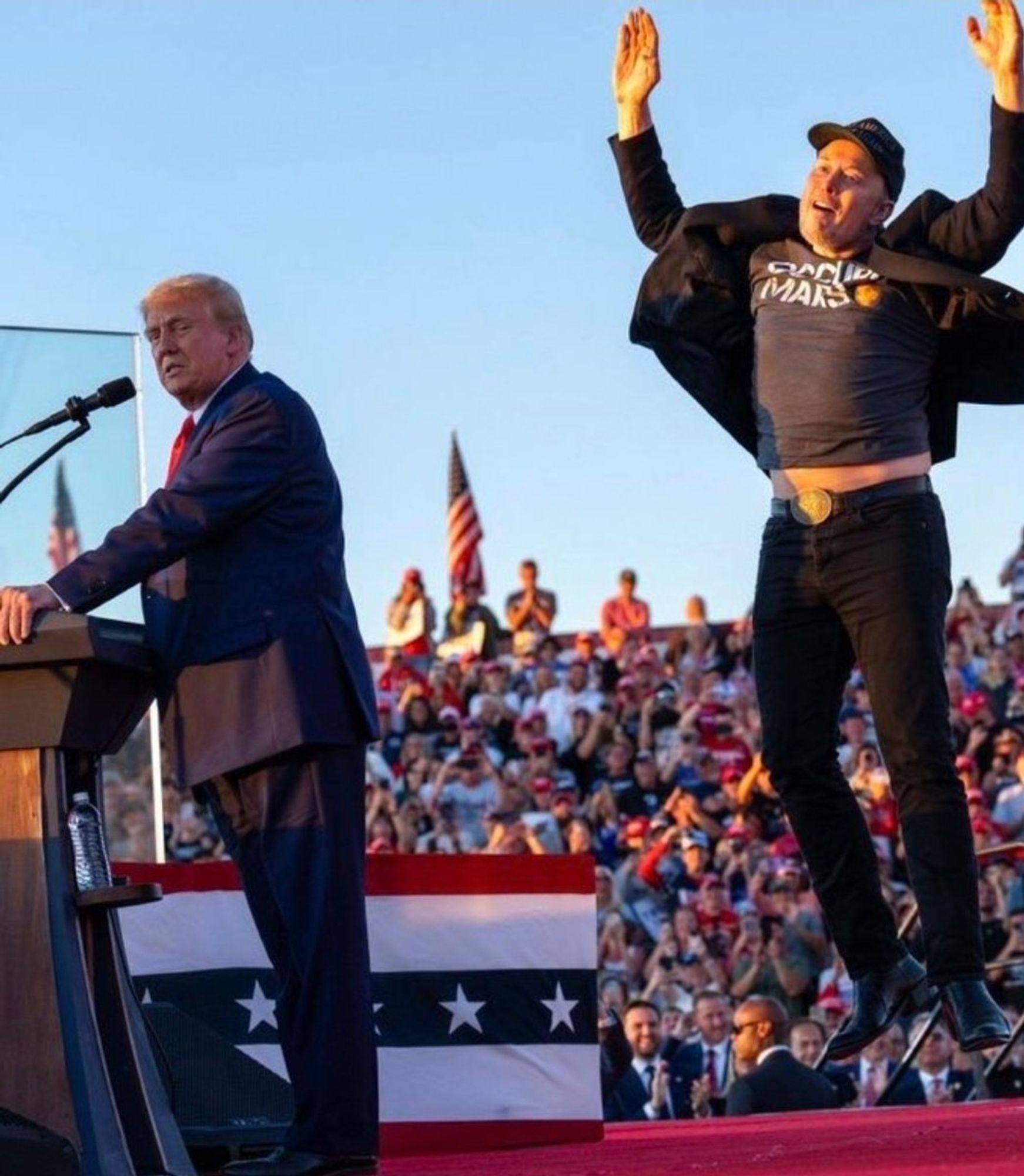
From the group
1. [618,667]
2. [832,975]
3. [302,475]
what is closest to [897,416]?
[302,475]

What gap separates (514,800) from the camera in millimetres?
16484

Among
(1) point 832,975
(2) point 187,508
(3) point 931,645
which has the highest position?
(2) point 187,508

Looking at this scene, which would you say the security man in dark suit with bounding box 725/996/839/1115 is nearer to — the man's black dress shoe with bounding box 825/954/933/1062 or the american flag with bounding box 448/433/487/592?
the man's black dress shoe with bounding box 825/954/933/1062

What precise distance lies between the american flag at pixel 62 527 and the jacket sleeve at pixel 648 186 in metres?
2.41

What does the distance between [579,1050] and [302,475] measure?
2.66m

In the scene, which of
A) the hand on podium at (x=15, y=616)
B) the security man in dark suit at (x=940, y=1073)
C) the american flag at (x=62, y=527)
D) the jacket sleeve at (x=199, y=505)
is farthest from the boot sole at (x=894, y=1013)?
the security man in dark suit at (x=940, y=1073)

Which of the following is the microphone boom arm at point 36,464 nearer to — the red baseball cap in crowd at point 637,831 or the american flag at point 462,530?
the red baseball cap in crowd at point 637,831

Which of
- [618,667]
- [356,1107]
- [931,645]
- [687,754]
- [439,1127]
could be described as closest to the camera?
[356,1107]

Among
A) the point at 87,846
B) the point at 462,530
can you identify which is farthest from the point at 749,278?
the point at 462,530

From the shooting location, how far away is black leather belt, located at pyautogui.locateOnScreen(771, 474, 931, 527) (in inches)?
212

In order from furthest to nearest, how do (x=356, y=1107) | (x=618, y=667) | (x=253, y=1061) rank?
(x=618, y=667), (x=253, y=1061), (x=356, y=1107)

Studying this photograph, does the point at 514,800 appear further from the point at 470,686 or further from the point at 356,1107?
the point at 356,1107

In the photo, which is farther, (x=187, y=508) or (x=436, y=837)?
(x=436, y=837)

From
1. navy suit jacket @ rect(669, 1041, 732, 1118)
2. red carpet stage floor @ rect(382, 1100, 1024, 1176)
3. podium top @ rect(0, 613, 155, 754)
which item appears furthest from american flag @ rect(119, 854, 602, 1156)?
navy suit jacket @ rect(669, 1041, 732, 1118)
